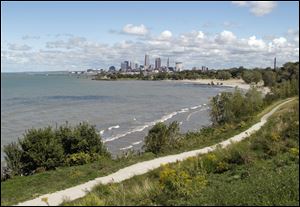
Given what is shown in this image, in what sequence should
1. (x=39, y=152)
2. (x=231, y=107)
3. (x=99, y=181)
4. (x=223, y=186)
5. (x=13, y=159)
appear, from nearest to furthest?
(x=223, y=186) → (x=99, y=181) → (x=39, y=152) → (x=13, y=159) → (x=231, y=107)

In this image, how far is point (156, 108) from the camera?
84000mm

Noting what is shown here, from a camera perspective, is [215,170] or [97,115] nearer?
[215,170]

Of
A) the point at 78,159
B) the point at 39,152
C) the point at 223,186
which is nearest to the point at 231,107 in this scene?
the point at 78,159

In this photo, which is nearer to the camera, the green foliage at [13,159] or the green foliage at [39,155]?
the green foliage at [39,155]

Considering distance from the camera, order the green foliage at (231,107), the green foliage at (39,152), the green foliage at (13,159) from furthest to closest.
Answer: the green foliage at (231,107), the green foliage at (13,159), the green foliage at (39,152)

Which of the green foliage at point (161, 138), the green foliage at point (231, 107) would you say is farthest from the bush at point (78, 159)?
the green foliage at point (231, 107)

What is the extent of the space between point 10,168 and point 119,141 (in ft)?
79.6

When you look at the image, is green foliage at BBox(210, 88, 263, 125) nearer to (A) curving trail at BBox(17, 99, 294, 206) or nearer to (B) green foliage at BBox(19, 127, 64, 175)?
(A) curving trail at BBox(17, 99, 294, 206)

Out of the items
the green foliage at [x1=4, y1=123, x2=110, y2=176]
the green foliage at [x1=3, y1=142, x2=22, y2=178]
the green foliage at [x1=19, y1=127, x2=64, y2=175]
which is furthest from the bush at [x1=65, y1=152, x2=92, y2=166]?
the green foliage at [x1=3, y1=142, x2=22, y2=178]

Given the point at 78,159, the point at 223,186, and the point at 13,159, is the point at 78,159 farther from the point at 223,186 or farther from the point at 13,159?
the point at 223,186

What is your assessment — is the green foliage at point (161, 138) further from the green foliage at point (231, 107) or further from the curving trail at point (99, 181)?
the green foliage at point (231, 107)

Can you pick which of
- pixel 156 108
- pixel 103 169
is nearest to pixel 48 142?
pixel 103 169

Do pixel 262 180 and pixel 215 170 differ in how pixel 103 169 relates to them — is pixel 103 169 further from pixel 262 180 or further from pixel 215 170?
pixel 262 180

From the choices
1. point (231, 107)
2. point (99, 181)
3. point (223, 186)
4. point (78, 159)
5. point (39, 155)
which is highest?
point (223, 186)
